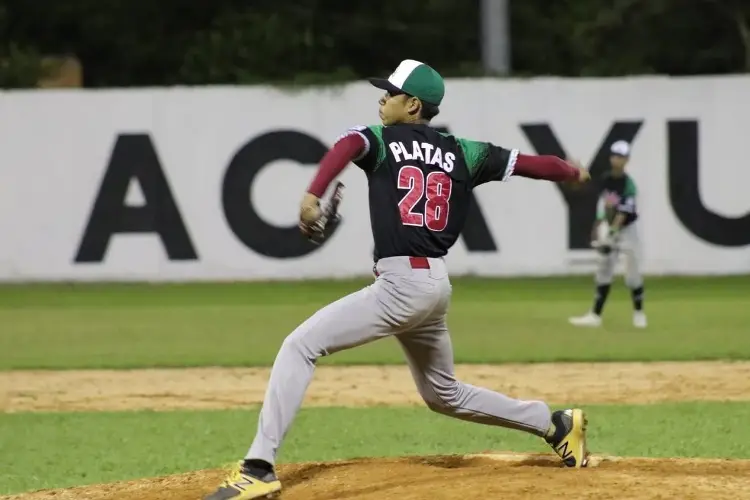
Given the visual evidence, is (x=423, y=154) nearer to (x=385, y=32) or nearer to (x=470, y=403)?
(x=470, y=403)

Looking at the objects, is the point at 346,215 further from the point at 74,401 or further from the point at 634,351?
the point at 74,401

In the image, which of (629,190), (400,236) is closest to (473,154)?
(400,236)

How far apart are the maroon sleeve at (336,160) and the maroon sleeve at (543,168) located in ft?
2.77

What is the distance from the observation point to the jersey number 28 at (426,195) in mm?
5773

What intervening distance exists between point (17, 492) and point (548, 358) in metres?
6.24

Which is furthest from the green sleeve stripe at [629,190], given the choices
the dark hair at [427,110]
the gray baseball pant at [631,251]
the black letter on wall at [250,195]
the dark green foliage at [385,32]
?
the dark green foliage at [385,32]

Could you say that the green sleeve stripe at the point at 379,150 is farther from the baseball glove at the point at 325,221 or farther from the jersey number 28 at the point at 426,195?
the baseball glove at the point at 325,221

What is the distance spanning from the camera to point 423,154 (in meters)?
5.83

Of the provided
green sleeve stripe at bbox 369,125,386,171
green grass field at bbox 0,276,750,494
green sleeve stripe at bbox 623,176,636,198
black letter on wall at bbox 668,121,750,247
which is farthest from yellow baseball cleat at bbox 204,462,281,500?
black letter on wall at bbox 668,121,750,247

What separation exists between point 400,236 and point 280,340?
769cm

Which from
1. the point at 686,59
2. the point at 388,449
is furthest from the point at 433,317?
the point at 686,59

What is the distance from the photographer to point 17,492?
663 centimetres

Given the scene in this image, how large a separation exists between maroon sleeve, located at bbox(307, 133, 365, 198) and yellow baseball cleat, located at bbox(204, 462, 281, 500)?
1.21 metres

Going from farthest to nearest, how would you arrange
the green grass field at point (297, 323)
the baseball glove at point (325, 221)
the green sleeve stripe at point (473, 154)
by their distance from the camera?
the green grass field at point (297, 323) < the green sleeve stripe at point (473, 154) < the baseball glove at point (325, 221)
